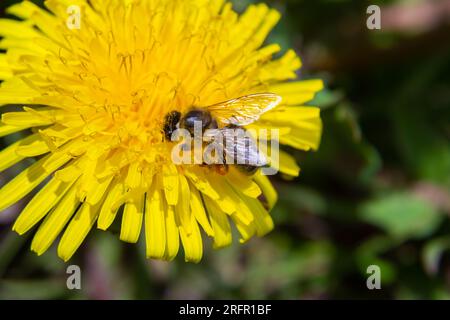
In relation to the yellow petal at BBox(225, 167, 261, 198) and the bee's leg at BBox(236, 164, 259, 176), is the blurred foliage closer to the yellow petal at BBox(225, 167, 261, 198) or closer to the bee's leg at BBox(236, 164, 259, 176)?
the yellow petal at BBox(225, 167, 261, 198)

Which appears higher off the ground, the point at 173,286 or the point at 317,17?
the point at 317,17

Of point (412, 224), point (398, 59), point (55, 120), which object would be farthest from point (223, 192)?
point (398, 59)

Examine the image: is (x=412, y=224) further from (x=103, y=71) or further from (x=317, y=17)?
(x=103, y=71)

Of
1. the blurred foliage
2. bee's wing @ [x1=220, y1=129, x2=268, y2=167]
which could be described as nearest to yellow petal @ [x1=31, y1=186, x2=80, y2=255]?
bee's wing @ [x1=220, y1=129, x2=268, y2=167]

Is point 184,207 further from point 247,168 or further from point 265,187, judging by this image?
point 265,187

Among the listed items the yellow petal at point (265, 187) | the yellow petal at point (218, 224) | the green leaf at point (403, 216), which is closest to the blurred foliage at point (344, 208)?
the green leaf at point (403, 216)

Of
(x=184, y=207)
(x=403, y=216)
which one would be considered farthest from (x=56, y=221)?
(x=403, y=216)
